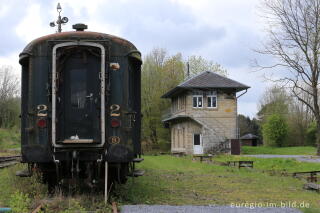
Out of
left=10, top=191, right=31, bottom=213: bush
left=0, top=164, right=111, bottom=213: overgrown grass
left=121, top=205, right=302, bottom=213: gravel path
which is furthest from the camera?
left=121, top=205, right=302, bottom=213: gravel path

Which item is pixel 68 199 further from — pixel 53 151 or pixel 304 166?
pixel 304 166

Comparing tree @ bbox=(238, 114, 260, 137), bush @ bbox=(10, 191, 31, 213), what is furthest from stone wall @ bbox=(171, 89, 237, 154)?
tree @ bbox=(238, 114, 260, 137)

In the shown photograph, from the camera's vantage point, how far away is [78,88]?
26.2 feet

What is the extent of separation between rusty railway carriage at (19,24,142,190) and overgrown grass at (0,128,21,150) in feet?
127

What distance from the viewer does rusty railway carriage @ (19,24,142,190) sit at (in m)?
7.81

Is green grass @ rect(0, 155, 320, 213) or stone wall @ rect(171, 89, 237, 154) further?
stone wall @ rect(171, 89, 237, 154)

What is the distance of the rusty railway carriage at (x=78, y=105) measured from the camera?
7.81 m

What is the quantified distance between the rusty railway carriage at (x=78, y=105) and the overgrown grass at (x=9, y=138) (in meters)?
38.7

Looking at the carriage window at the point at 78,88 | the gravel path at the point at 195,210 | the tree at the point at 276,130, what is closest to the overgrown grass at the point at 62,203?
the gravel path at the point at 195,210

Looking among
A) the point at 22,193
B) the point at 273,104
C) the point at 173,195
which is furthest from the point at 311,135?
the point at 22,193

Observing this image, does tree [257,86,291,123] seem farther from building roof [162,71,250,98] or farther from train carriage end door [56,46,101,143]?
train carriage end door [56,46,101,143]

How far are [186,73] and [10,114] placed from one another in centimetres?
2181

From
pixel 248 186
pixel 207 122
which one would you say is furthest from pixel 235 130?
pixel 248 186

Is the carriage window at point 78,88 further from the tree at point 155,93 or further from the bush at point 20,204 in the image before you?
the tree at point 155,93
